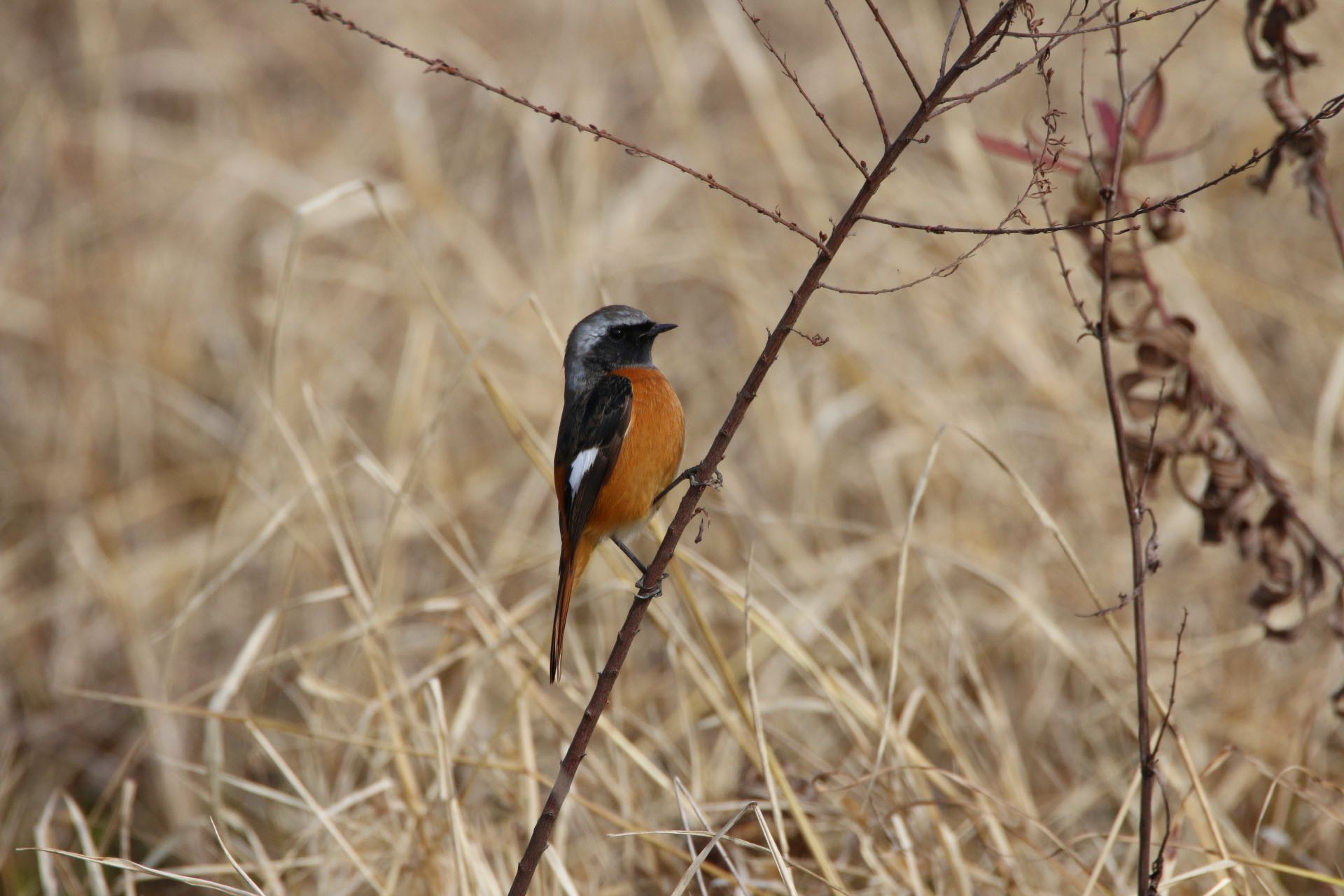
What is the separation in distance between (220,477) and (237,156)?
2.00 metres

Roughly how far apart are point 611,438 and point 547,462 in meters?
0.52

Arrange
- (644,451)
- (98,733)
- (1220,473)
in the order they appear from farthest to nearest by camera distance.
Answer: (98,733) → (644,451) → (1220,473)

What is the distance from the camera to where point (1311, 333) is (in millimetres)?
4926

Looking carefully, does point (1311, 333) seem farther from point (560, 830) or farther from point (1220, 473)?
point (560, 830)

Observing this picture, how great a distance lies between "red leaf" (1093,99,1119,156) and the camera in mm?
2330

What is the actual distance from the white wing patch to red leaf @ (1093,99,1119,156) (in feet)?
4.34

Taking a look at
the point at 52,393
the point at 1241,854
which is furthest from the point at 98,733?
the point at 1241,854

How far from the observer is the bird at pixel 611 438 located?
8.72ft

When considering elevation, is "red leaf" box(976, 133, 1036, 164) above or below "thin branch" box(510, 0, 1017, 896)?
above

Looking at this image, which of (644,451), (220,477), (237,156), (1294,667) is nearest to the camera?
(644,451)

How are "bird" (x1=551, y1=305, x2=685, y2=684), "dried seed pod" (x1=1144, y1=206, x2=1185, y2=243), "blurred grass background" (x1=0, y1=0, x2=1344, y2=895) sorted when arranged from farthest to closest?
1. "blurred grass background" (x1=0, y1=0, x2=1344, y2=895)
2. "bird" (x1=551, y1=305, x2=685, y2=684)
3. "dried seed pod" (x1=1144, y1=206, x2=1185, y2=243)

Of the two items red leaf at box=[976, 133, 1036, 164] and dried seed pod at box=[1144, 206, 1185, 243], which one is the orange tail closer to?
red leaf at box=[976, 133, 1036, 164]

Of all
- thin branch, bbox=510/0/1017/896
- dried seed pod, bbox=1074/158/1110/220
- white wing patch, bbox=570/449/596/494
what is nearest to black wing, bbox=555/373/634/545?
white wing patch, bbox=570/449/596/494

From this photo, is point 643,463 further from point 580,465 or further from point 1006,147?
point 1006,147
